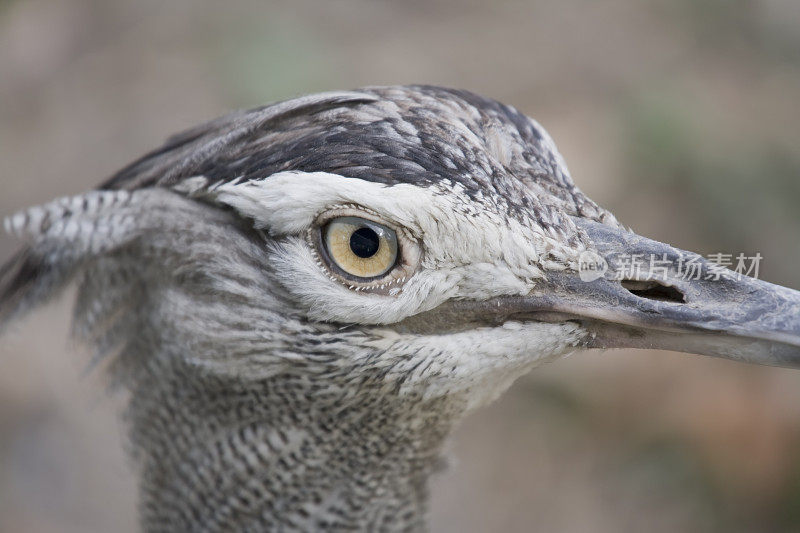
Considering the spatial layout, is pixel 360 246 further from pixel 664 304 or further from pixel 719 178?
pixel 719 178

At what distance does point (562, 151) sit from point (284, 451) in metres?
3.81

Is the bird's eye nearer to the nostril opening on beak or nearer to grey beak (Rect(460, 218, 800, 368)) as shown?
grey beak (Rect(460, 218, 800, 368))

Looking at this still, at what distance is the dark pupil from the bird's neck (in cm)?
33

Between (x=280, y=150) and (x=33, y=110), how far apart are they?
4736 mm

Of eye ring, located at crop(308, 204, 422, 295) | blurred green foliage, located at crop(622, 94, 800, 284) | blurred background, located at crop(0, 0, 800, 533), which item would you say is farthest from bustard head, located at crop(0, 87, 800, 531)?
blurred green foliage, located at crop(622, 94, 800, 284)

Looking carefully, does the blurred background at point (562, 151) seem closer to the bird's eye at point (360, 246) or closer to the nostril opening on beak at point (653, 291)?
the bird's eye at point (360, 246)

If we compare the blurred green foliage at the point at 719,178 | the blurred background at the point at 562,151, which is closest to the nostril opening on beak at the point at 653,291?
the blurred background at the point at 562,151

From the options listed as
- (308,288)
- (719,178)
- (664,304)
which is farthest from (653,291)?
(719,178)

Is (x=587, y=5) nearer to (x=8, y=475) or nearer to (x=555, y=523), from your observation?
(x=555, y=523)

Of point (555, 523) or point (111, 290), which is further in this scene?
point (555, 523)

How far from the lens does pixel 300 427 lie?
2.25 meters

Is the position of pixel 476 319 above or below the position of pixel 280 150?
below

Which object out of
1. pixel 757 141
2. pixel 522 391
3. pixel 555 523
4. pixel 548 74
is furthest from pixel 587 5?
pixel 555 523

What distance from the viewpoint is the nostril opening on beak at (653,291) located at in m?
1.95
